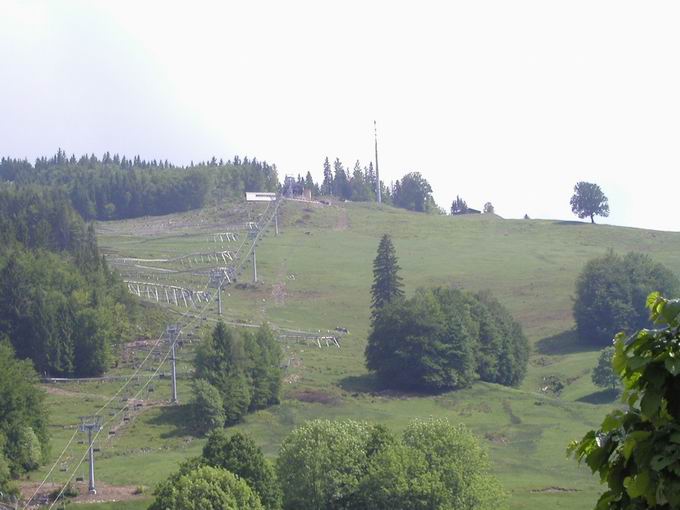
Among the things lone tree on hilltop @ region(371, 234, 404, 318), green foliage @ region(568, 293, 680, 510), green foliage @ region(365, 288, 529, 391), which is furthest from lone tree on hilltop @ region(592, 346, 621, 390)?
green foliage @ region(568, 293, 680, 510)

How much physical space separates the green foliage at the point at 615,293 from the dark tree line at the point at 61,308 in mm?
53307

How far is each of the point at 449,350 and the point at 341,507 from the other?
5236 cm

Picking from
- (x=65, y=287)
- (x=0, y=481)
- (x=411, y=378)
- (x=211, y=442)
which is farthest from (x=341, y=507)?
(x=65, y=287)

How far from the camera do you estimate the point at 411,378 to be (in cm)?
12025

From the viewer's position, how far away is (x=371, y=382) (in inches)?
4719

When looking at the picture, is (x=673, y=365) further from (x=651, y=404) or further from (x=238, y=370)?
(x=238, y=370)

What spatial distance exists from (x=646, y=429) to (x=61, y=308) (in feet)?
418

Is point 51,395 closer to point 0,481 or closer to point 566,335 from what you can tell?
point 0,481

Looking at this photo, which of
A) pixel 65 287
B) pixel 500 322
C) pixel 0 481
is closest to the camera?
pixel 0 481

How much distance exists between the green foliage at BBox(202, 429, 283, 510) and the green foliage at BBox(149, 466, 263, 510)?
3983 mm

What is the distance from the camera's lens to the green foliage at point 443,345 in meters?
120

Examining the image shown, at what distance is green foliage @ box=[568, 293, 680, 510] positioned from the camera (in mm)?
9336

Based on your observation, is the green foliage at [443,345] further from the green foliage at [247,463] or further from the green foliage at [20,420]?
the green foliage at [247,463]

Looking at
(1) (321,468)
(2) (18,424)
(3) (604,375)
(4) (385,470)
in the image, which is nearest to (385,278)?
(3) (604,375)
